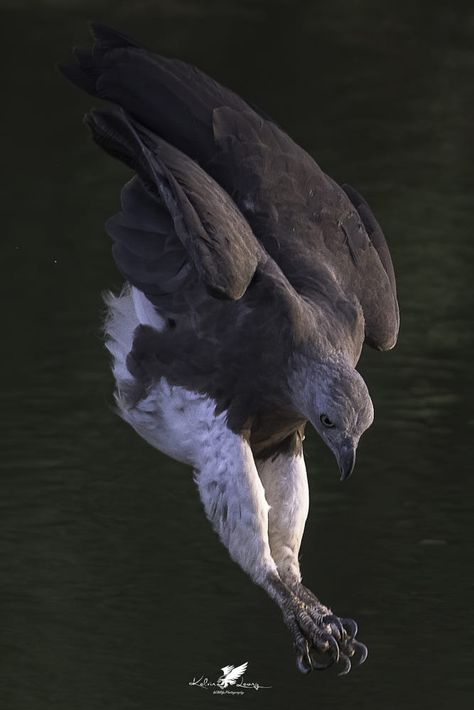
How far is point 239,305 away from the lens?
7.07 m

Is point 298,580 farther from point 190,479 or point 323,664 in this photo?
point 190,479

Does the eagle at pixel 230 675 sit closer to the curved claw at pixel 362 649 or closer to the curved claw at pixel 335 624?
the curved claw at pixel 362 649

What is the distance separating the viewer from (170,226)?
24.0 ft

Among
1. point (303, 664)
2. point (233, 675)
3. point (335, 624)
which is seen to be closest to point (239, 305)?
point (335, 624)

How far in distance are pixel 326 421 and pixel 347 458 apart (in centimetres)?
14

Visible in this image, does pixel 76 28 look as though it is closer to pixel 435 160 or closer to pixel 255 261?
pixel 435 160

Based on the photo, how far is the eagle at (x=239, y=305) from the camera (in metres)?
6.84

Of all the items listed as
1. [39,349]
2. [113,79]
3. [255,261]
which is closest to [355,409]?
[255,261]

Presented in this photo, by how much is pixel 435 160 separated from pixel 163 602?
16.1ft

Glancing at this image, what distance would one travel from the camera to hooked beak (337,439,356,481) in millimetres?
6633

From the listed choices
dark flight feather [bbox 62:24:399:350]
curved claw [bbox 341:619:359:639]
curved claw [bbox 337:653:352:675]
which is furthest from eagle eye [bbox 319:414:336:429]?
curved claw [bbox 337:653:352:675]

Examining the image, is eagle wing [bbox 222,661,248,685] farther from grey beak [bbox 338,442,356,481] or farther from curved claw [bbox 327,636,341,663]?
grey beak [bbox 338,442,356,481]

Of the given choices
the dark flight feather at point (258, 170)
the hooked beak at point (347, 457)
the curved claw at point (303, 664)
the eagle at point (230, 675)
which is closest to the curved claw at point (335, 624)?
the curved claw at point (303, 664)

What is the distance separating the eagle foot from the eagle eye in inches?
24.0
